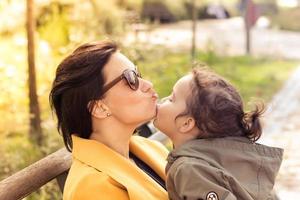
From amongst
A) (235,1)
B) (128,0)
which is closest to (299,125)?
(128,0)

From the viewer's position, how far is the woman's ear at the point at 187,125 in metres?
2.19

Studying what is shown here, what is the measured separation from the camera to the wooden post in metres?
2.23

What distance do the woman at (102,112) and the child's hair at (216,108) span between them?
0.17 metres

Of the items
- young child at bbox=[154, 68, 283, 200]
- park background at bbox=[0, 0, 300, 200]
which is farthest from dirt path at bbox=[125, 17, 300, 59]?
young child at bbox=[154, 68, 283, 200]

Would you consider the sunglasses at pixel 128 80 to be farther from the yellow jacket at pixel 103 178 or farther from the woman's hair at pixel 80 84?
the yellow jacket at pixel 103 178

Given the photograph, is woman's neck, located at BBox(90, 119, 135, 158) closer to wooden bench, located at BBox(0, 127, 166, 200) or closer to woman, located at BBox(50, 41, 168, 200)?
woman, located at BBox(50, 41, 168, 200)

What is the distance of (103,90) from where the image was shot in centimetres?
227

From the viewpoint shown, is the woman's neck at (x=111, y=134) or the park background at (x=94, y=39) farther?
the park background at (x=94, y=39)

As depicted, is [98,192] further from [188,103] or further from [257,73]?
[257,73]

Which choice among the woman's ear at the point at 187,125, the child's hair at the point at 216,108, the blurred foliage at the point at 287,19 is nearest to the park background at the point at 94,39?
the child's hair at the point at 216,108

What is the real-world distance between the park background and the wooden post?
2.41 ft

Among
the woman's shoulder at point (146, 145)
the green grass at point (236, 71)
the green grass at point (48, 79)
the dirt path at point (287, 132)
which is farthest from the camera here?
the green grass at point (236, 71)

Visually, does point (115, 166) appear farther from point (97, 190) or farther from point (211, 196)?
point (211, 196)

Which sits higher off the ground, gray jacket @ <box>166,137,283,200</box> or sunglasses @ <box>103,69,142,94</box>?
sunglasses @ <box>103,69,142,94</box>
